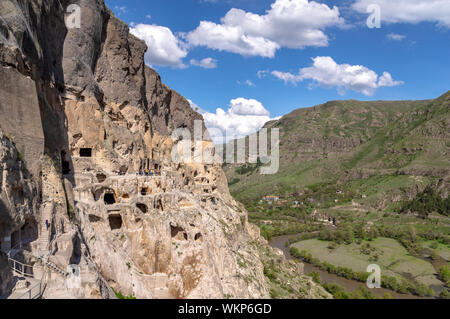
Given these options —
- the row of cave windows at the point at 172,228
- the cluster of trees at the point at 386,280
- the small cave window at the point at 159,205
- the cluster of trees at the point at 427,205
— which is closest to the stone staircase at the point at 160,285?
the row of cave windows at the point at 172,228

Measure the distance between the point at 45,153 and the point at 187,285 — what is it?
1363cm

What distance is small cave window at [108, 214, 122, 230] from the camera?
24.1 metres

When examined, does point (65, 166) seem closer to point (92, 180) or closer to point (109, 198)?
point (92, 180)

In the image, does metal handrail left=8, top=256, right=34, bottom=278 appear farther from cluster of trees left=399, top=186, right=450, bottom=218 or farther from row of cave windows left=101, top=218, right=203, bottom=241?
cluster of trees left=399, top=186, right=450, bottom=218

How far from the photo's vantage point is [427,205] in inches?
4892

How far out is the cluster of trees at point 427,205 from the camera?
122 metres

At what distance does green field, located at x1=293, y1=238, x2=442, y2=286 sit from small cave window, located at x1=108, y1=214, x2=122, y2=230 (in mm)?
62941

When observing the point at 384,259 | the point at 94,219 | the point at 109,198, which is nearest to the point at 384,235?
the point at 384,259

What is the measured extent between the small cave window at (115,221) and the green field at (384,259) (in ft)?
206

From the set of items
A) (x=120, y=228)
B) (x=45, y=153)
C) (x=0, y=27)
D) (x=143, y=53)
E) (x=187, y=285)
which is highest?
(x=143, y=53)

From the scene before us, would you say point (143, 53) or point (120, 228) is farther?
point (143, 53)
